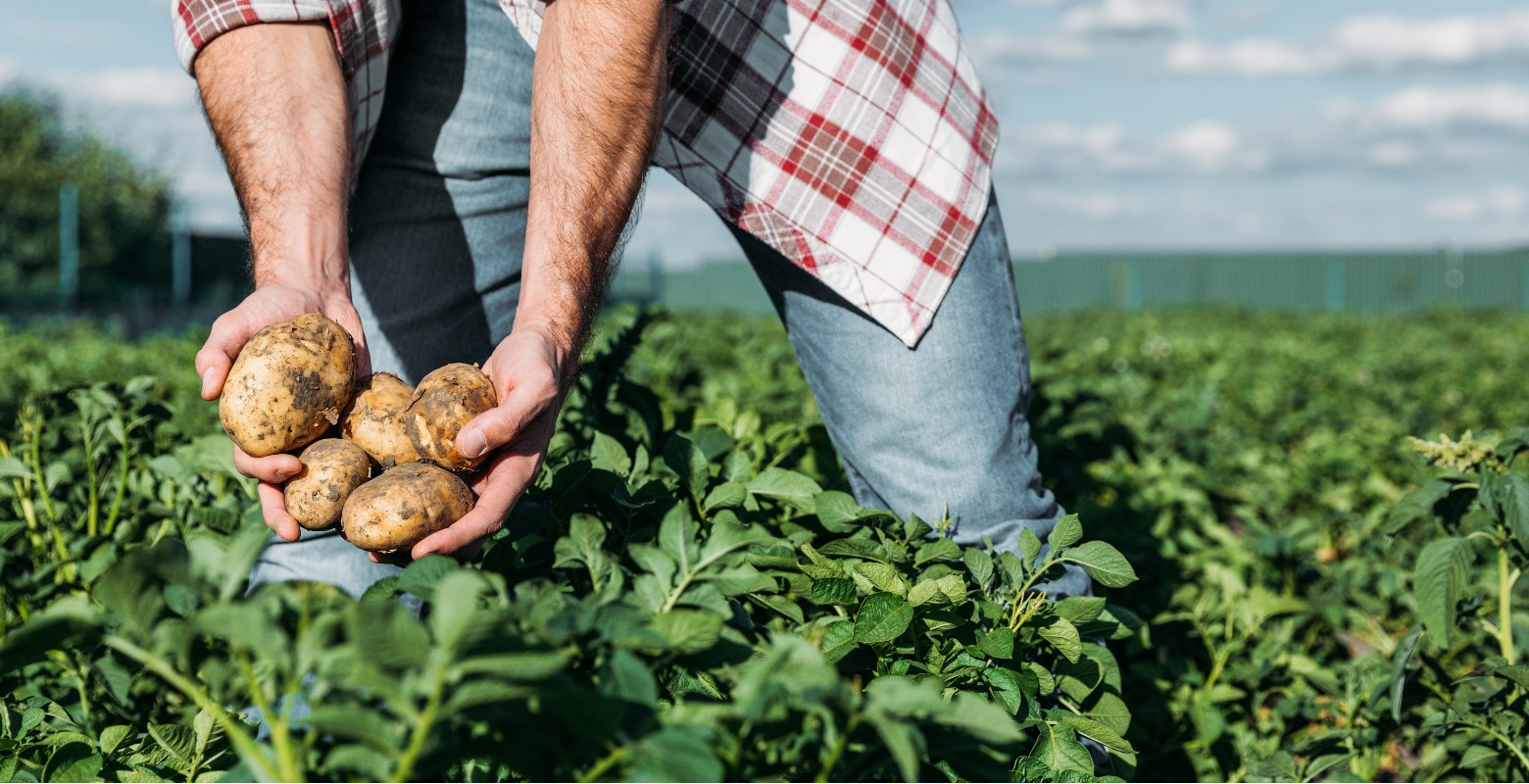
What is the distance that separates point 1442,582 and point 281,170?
82.5 inches

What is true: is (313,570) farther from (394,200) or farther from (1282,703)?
(1282,703)

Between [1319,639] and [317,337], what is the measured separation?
9.09 ft

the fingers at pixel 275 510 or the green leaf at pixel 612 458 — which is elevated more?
the green leaf at pixel 612 458

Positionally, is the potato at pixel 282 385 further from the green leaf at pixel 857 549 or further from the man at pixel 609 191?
the green leaf at pixel 857 549

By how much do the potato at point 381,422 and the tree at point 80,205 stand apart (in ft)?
68.8

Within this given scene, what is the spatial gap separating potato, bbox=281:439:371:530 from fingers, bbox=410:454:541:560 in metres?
0.19

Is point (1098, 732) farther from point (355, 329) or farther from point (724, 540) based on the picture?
point (355, 329)

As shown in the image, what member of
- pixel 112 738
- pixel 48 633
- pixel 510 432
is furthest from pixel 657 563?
pixel 112 738

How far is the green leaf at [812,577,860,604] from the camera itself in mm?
1459

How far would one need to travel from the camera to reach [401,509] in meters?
1.50

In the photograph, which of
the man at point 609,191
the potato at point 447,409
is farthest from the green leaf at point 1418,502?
the potato at point 447,409

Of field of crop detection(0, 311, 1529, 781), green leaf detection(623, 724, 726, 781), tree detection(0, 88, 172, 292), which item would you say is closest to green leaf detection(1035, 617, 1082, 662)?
field of crop detection(0, 311, 1529, 781)

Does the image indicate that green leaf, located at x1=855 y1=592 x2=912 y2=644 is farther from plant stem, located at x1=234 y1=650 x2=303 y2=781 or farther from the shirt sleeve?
the shirt sleeve

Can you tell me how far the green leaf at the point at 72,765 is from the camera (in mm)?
1424
